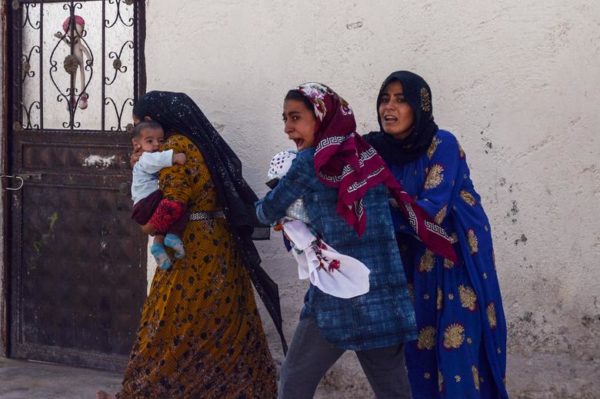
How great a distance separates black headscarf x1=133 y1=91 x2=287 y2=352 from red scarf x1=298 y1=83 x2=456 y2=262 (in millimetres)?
1138

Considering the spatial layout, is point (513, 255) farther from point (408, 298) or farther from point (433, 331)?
point (408, 298)

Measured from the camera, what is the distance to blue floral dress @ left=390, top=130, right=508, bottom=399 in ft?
12.8

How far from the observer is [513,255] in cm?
477

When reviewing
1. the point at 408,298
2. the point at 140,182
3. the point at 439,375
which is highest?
the point at 140,182

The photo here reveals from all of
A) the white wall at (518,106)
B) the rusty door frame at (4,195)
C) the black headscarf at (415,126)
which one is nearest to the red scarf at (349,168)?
the black headscarf at (415,126)

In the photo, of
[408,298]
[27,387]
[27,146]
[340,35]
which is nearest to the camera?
[408,298]

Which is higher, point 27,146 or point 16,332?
point 27,146

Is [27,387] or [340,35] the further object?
[27,387]

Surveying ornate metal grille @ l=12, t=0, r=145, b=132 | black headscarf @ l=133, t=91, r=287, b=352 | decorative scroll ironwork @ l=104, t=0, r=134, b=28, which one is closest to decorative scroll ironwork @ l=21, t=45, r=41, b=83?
ornate metal grille @ l=12, t=0, r=145, b=132

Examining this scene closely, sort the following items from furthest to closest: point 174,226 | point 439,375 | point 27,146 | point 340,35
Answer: point 27,146 < point 340,35 < point 174,226 < point 439,375

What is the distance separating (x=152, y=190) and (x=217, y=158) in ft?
1.08

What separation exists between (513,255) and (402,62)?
40.6 inches

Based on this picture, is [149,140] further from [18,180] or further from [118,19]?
[18,180]

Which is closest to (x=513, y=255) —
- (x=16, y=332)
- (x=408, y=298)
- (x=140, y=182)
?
(x=408, y=298)
